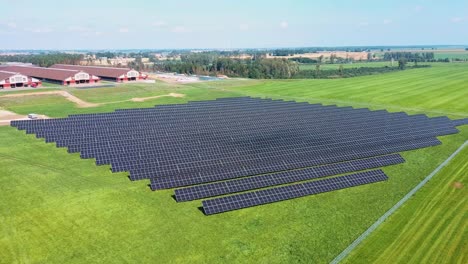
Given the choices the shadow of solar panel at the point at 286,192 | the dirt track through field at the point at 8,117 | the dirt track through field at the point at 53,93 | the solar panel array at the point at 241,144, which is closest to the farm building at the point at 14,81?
the dirt track through field at the point at 53,93

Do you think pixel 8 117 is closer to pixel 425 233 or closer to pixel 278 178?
pixel 278 178

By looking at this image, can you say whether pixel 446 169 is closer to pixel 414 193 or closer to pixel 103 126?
pixel 414 193

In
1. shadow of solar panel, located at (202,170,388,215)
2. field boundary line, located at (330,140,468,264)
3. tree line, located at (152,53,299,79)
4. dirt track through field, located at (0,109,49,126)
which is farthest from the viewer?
tree line, located at (152,53,299,79)

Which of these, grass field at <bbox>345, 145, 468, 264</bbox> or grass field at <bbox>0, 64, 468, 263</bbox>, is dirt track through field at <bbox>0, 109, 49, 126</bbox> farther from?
grass field at <bbox>345, 145, 468, 264</bbox>

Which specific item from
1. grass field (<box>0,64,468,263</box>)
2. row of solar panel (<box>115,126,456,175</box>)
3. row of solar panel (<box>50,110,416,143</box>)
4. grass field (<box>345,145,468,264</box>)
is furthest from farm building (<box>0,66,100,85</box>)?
grass field (<box>345,145,468,264</box>)

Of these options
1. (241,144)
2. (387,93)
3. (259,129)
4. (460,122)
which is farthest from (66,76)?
(460,122)
